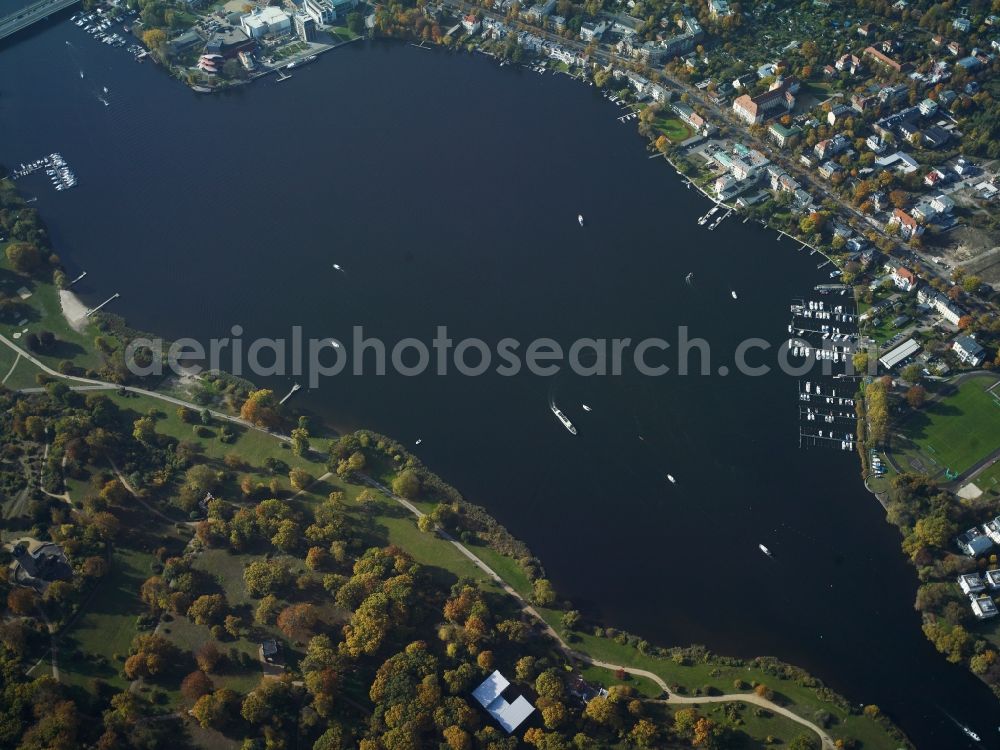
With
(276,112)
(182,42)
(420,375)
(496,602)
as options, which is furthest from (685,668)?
(182,42)

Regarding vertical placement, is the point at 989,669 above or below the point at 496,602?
below

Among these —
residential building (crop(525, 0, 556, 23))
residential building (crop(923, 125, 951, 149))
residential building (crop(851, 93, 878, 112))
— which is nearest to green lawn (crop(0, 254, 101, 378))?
residential building (crop(525, 0, 556, 23))

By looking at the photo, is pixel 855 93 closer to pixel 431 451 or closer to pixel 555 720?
pixel 431 451

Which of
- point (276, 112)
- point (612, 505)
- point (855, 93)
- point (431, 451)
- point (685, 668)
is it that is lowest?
point (685, 668)

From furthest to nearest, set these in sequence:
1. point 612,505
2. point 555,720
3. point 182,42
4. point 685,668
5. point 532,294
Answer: point 182,42 < point 532,294 < point 612,505 < point 685,668 < point 555,720

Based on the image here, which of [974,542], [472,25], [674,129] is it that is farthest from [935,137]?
[472,25]

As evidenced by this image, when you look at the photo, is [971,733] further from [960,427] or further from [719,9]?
[719,9]

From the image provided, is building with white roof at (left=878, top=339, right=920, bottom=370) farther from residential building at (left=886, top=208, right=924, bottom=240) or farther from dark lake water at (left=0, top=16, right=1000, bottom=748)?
residential building at (left=886, top=208, right=924, bottom=240)

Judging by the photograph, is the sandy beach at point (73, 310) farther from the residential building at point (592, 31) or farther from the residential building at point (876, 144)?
the residential building at point (876, 144)
